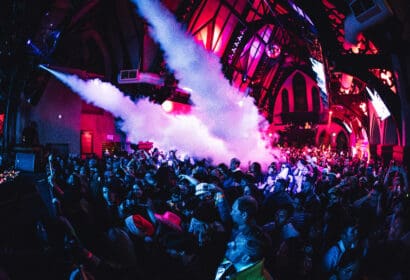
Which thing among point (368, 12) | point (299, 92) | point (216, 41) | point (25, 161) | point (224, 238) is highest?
point (216, 41)

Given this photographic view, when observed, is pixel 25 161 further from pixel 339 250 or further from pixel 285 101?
pixel 285 101

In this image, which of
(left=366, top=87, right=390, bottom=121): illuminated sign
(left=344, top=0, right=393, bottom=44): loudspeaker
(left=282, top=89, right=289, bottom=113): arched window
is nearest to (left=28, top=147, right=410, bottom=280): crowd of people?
(left=344, top=0, right=393, bottom=44): loudspeaker

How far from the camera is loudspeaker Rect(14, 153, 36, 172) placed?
1038 cm

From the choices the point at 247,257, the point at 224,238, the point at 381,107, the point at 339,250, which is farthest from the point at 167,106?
the point at 247,257

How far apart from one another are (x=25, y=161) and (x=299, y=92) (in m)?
42.4

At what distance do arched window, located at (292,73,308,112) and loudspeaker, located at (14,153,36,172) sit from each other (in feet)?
138

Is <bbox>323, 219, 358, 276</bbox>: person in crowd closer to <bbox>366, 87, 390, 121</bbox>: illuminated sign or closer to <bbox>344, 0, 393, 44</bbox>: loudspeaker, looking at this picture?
<bbox>344, 0, 393, 44</bbox>: loudspeaker

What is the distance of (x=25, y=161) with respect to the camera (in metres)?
10.6

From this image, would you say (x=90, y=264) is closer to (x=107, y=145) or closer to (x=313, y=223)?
(x=313, y=223)

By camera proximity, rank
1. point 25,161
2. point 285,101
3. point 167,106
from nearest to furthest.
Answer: point 25,161, point 167,106, point 285,101

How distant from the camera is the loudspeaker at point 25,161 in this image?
34.0ft

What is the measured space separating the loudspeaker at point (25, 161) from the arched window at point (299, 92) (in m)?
41.9

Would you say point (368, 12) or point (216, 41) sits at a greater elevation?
point (216, 41)

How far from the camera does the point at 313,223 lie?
4148 millimetres
